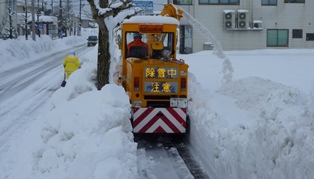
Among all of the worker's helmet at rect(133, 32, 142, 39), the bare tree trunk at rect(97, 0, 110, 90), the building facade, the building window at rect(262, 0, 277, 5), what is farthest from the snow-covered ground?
the building window at rect(262, 0, 277, 5)

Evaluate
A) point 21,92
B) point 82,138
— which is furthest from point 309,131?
point 21,92

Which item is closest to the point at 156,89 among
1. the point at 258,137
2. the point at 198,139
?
the point at 198,139

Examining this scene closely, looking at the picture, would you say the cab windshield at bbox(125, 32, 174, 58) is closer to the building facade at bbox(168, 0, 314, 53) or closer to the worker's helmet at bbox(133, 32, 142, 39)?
the worker's helmet at bbox(133, 32, 142, 39)

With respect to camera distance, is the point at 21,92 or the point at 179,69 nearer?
the point at 179,69

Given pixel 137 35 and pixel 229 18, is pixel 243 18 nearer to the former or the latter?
pixel 229 18

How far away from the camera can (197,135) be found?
924 centimetres

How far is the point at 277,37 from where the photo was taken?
35500 millimetres

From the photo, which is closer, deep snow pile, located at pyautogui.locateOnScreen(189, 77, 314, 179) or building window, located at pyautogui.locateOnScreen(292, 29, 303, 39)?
deep snow pile, located at pyautogui.locateOnScreen(189, 77, 314, 179)

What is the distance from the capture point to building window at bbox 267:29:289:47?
35.3 m

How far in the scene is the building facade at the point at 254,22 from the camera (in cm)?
3459

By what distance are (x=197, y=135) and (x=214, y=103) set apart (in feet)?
3.08

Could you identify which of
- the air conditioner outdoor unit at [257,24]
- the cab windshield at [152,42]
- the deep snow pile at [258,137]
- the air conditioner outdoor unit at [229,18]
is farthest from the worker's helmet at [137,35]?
the air conditioner outdoor unit at [257,24]

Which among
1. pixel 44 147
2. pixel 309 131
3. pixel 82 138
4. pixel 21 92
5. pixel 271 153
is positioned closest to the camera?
pixel 309 131

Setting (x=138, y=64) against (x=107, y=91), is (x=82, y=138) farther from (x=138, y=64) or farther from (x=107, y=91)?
(x=138, y=64)
